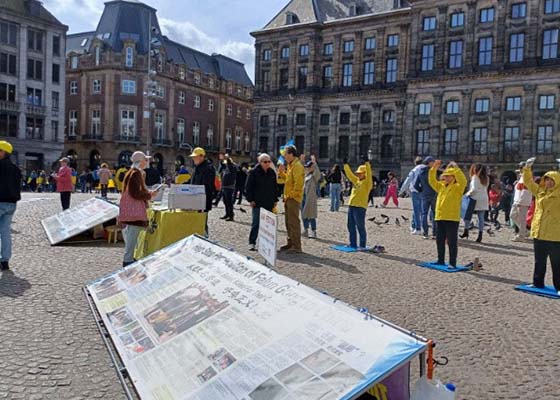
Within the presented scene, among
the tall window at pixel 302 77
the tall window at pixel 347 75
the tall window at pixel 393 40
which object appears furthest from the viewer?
the tall window at pixel 302 77

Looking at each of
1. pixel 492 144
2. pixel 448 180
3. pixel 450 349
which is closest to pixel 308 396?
pixel 450 349

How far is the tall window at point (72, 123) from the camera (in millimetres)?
62691

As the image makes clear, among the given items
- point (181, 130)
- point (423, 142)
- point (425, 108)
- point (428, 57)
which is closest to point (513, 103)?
point (425, 108)

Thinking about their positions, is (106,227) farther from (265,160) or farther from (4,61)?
(4,61)

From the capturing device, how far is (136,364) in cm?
432

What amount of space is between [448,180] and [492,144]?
44.4 m

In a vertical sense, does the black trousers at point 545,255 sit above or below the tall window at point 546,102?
below

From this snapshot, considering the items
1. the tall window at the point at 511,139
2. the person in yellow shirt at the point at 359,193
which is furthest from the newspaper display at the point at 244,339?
the tall window at the point at 511,139

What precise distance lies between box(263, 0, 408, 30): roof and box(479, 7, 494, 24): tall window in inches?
447

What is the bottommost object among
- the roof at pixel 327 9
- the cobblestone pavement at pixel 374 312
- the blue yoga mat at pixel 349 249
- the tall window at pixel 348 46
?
the cobblestone pavement at pixel 374 312

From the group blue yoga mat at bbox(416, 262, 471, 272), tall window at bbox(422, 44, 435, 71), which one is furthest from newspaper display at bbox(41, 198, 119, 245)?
tall window at bbox(422, 44, 435, 71)

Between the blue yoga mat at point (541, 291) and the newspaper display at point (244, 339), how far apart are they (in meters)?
5.29

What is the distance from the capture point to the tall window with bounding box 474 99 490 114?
169 feet

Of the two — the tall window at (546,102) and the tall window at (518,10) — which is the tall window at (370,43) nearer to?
the tall window at (518,10)
